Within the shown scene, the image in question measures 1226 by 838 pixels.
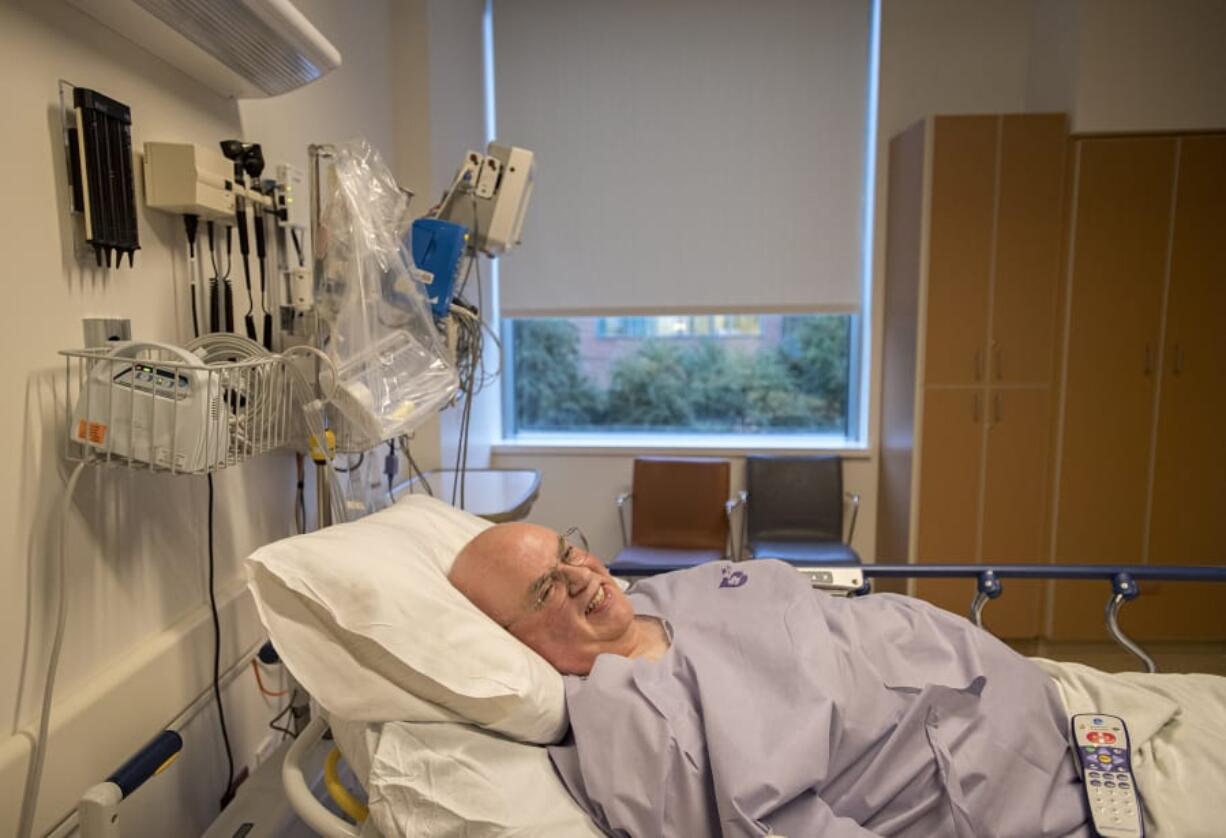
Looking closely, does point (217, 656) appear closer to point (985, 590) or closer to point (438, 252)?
point (438, 252)

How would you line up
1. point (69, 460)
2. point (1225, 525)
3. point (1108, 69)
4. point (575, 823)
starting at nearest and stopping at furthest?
point (575, 823) → point (69, 460) → point (1108, 69) → point (1225, 525)

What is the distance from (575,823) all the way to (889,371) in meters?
2.90

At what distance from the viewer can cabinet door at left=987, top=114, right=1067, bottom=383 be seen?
2965 millimetres

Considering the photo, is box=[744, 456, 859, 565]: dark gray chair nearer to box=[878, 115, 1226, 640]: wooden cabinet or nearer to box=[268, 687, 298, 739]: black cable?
box=[878, 115, 1226, 640]: wooden cabinet

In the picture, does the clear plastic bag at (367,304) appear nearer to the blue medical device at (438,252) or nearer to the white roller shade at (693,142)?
the blue medical device at (438,252)

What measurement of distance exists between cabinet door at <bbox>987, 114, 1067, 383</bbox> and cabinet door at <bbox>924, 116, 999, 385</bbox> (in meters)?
0.05

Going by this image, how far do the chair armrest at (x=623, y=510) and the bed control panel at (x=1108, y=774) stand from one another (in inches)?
92.0

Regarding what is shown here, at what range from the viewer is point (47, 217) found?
3.56 ft

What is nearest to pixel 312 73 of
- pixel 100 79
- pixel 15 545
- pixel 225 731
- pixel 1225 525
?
pixel 100 79

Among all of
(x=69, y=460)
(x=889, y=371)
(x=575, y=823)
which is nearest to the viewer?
(x=575, y=823)

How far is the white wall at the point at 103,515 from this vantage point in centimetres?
104

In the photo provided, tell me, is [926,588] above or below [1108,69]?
below

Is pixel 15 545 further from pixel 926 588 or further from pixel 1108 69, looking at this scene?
pixel 1108 69

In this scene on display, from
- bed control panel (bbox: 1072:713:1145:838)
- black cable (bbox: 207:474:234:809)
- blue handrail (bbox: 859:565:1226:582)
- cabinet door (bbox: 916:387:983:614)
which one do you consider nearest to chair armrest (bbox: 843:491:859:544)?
cabinet door (bbox: 916:387:983:614)
